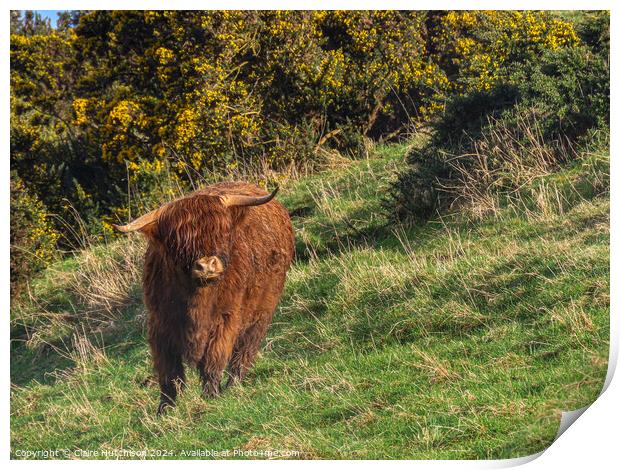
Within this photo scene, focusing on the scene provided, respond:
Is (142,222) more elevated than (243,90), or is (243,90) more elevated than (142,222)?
(243,90)

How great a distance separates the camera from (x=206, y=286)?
7.57 m

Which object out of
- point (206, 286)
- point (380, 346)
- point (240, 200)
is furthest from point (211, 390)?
point (240, 200)

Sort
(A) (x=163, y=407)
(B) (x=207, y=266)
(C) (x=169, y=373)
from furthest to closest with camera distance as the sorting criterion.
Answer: (C) (x=169, y=373)
(A) (x=163, y=407)
(B) (x=207, y=266)

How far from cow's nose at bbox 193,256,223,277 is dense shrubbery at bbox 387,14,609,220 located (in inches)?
123

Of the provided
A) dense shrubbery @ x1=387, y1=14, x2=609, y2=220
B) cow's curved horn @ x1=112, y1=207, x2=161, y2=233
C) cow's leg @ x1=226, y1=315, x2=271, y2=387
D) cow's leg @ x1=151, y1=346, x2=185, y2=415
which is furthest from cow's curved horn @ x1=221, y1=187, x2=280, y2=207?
dense shrubbery @ x1=387, y1=14, x2=609, y2=220

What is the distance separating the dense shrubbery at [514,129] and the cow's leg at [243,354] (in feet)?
8.46

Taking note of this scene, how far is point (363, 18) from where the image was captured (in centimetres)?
1002

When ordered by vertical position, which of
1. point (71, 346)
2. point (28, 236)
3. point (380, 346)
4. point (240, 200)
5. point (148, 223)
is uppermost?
point (240, 200)

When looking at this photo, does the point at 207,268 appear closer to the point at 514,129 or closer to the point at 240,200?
the point at 240,200

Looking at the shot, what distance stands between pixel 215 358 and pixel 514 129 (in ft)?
14.3

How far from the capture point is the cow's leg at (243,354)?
7.91 m
